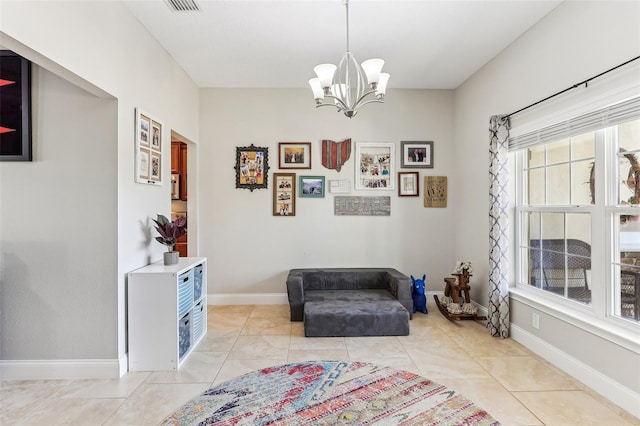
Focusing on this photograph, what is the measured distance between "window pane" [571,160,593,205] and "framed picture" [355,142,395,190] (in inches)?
83.7

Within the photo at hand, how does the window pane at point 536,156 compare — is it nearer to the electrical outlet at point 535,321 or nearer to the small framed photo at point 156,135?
the electrical outlet at point 535,321

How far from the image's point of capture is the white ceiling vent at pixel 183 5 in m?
2.59

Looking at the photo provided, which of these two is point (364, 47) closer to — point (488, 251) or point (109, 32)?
point (109, 32)

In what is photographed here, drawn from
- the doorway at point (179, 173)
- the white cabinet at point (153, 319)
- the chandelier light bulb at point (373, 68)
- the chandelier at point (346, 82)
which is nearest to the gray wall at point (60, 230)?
the white cabinet at point (153, 319)

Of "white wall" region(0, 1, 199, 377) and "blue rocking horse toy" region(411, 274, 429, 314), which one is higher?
"white wall" region(0, 1, 199, 377)

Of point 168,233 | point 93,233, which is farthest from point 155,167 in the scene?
point 93,233

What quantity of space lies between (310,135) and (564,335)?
3.45 metres

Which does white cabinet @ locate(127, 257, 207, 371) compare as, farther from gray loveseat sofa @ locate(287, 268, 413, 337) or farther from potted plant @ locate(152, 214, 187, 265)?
gray loveseat sofa @ locate(287, 268, 413, 337)

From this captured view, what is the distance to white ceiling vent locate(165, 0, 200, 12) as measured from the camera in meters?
2.59

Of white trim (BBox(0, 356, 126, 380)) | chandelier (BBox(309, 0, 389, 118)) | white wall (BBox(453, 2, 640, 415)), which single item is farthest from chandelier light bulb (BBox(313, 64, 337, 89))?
white trim (BBox(0, 356, 126, 380))

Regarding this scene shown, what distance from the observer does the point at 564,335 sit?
8.65 ft

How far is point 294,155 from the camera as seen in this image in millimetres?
4516

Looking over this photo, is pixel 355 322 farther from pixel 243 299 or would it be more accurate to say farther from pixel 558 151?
pixel 558 151

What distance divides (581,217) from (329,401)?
2.38 meters
